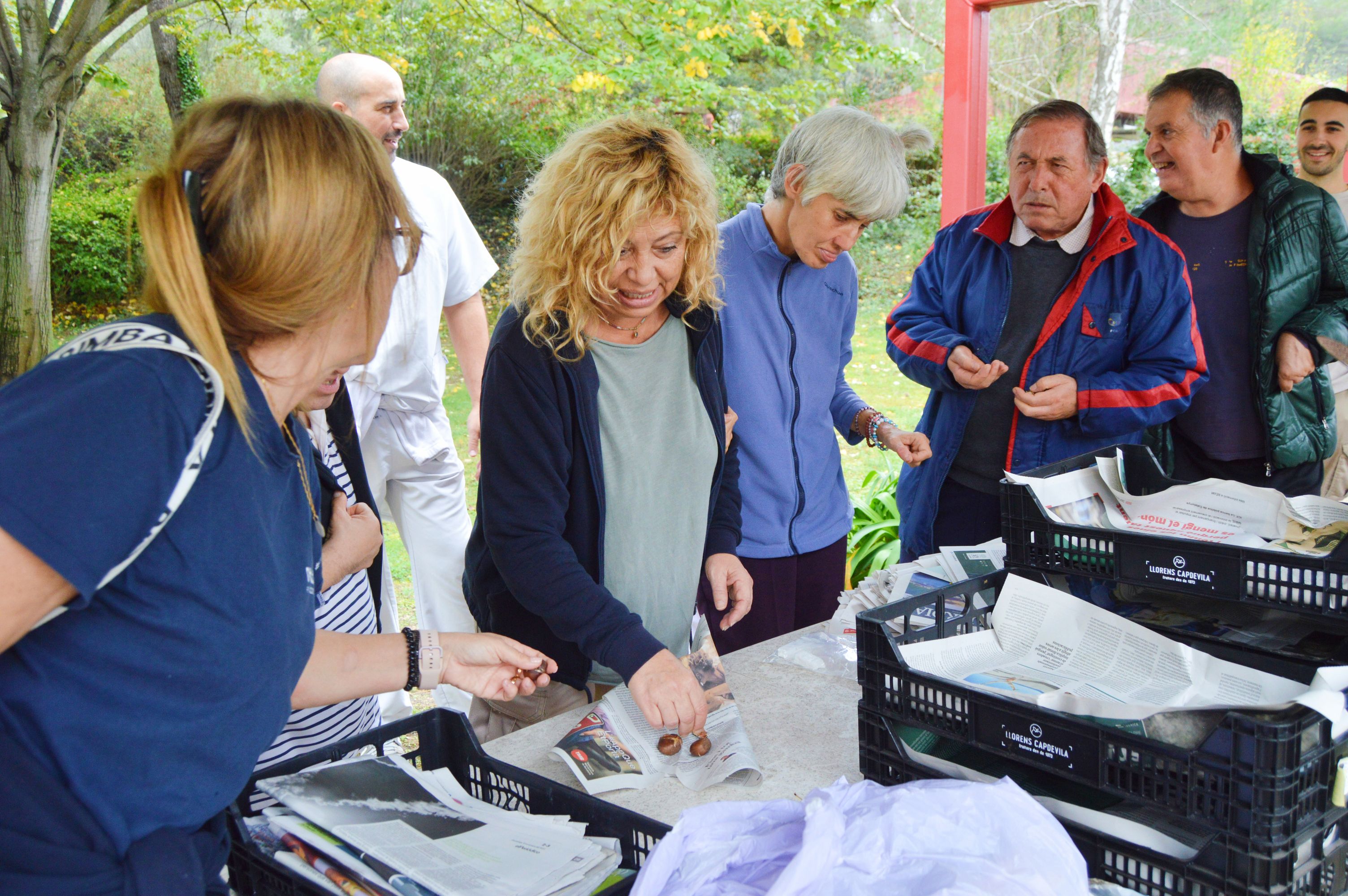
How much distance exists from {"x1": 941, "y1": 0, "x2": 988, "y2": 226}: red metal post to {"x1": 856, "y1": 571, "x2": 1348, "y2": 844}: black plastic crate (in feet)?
9.82

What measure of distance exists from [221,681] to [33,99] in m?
3.86

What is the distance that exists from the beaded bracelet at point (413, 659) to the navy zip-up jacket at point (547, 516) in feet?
0.93

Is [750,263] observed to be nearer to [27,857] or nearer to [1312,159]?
[27,857]

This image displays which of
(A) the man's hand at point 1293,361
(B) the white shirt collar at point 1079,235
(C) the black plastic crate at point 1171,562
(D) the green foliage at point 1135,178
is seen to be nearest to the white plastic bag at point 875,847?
(C) the black plastic crate at point 1171,562

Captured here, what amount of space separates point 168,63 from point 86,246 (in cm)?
541

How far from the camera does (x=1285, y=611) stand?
1.35m

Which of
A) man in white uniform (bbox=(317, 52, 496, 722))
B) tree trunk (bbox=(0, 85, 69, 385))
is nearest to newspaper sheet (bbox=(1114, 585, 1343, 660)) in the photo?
man in white uniform (bbox=(317, 52, 496, 722))

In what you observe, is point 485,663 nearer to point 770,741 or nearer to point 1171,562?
point 770,741

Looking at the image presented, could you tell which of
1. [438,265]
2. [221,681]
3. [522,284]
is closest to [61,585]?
[221,681]

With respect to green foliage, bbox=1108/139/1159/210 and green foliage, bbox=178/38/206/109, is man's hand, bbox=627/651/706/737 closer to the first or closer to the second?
green foliage, bbox=1108/139/1159/210

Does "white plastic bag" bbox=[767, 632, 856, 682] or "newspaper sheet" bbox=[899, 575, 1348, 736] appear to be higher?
"newspaper sheet" bbox=[899, 575, 1348, 736]

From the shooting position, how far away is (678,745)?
1.43 m

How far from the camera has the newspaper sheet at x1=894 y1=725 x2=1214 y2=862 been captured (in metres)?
1.07

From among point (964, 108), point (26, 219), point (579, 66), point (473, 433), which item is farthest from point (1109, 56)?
point (26, 219)
